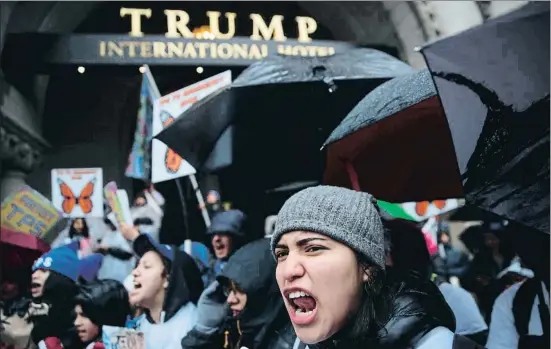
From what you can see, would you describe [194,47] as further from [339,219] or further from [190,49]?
[339,219]

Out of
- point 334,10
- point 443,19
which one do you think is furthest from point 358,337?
point 334,10

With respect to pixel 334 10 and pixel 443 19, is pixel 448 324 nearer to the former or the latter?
pixel 443 19

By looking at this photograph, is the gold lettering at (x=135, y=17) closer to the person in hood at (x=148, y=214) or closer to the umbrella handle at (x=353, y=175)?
the person in hood at (x=148, y=214)

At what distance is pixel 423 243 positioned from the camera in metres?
3.31

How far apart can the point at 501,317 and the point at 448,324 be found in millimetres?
1295

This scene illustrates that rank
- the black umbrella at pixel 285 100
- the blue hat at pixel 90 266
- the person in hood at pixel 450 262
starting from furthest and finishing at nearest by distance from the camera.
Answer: the person in hood at pixel 450 262, the blue hat at pixel 90 266, the black umbrella at pixel 285 100

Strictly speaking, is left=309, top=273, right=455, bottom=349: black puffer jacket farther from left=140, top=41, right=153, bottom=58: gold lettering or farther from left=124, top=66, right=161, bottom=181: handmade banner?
left=140, top=41, right=153, bottom=58: gold lettering

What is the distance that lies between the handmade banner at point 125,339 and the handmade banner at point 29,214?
1796mm

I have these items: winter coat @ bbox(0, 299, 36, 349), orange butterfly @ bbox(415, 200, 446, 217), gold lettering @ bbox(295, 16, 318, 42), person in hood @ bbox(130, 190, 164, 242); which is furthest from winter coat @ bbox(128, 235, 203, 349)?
gold lettering @ bbox(295, 16, 318, 42)

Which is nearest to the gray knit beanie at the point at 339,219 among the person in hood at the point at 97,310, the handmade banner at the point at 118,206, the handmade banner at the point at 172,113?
the person in hood at the point at 97,310

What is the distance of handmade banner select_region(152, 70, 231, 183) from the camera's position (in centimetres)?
541

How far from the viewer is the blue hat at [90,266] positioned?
4.83 metres

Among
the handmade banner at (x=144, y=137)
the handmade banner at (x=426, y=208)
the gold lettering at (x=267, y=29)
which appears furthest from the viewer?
the gold lettering at (x=267, y=29)

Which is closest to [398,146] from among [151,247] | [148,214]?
[151,247]
